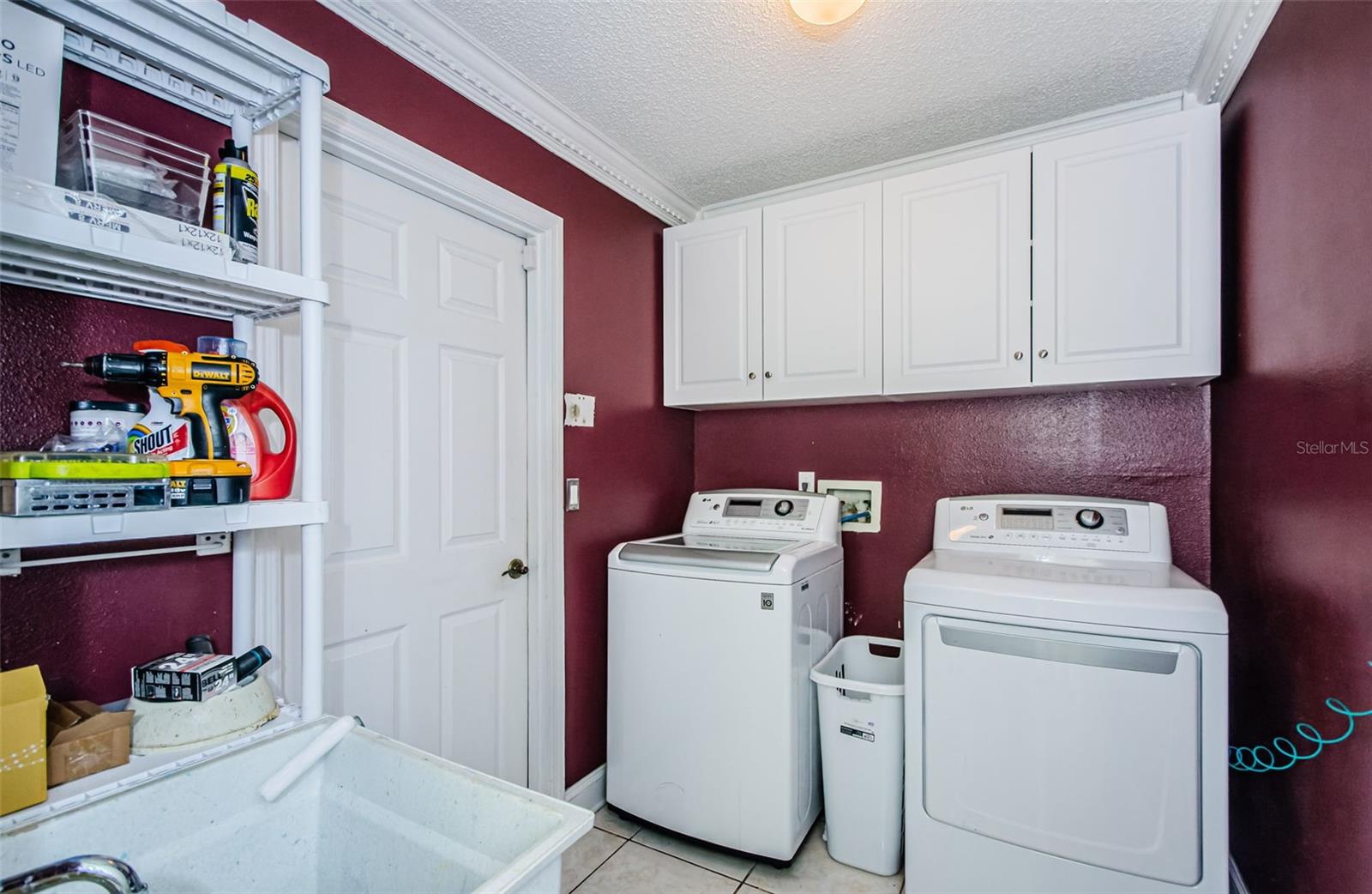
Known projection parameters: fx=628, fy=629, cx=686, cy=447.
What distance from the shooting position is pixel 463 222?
188 cm

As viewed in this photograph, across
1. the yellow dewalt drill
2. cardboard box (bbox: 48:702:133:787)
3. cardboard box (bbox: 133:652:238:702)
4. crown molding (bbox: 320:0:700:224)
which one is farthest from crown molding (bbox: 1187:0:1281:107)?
cardboard box (bbox: 48:702:133:787)

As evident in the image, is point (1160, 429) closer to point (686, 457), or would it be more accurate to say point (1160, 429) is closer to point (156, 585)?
point (686, 457)

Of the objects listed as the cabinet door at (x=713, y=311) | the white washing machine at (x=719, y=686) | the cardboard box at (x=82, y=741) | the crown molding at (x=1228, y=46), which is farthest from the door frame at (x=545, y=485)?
the crown molding at (x=1228, y=46)

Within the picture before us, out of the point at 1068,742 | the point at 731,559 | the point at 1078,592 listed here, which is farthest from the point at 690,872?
the point at 1078,592

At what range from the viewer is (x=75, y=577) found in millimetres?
1068

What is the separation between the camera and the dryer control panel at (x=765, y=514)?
7.63 ft

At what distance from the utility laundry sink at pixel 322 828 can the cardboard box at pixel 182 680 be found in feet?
0.37

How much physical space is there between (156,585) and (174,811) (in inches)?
18.1

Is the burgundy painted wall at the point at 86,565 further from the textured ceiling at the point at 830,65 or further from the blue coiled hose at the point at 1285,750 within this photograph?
the blue coiled hose at the point at 1285,750

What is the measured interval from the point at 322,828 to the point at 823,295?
6.72ft

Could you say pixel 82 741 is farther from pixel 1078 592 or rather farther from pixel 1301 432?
pixel 1301 432

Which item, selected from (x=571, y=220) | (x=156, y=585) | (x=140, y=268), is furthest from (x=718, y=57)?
(x=156, y=585)

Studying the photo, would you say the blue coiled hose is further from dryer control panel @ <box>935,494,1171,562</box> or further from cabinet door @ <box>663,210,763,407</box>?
cabinet door @ <box>663,210,763,407</box>

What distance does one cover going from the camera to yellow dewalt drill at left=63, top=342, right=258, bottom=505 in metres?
0.92
